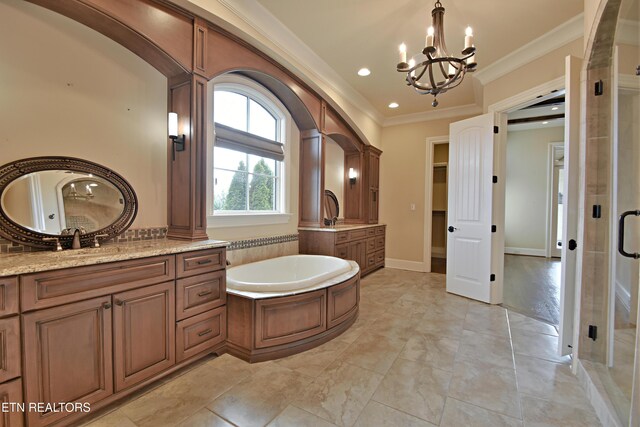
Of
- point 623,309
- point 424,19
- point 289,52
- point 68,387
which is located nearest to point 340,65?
point 289,52

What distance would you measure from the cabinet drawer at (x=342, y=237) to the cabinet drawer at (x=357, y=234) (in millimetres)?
141

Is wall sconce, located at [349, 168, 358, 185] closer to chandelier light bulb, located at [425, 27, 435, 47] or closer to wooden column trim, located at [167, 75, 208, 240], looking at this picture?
chandelier light bulb, located at [425, 27, 435, 47]

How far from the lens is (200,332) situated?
205cm

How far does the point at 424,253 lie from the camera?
5.21 metres

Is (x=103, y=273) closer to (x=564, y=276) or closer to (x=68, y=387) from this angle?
(x=68, y=387)

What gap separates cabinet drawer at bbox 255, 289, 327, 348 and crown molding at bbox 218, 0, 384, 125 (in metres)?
2.51

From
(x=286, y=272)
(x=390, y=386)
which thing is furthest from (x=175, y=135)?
(x=390, y=386)

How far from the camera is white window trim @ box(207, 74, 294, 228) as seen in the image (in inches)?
110

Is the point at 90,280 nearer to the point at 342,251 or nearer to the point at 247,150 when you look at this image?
the point at 247,150

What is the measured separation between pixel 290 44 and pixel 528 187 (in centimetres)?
660

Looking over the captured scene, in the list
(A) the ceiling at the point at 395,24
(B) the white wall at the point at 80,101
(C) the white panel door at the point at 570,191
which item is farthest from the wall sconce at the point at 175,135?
(C) the white panel door at the point at 570,191

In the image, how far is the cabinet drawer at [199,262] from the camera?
1916 mm

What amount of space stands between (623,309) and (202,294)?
110 inches

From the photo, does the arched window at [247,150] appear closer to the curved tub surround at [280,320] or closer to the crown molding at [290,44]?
the crown molding at [290,44]
